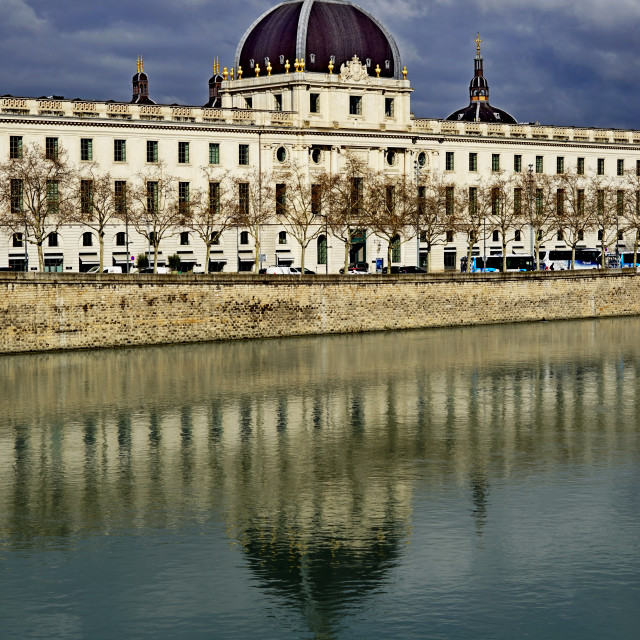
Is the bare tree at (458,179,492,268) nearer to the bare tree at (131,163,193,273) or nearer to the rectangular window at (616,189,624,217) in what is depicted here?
the rectangular window at (616,189,624,217)

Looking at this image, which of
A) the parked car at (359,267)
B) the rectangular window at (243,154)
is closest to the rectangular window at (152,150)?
the rectangular window at (243,154)

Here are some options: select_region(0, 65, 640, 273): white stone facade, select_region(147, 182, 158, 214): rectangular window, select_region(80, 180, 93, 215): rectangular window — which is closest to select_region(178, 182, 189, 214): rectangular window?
select_region(0, 65, 640, 273): white stone facade

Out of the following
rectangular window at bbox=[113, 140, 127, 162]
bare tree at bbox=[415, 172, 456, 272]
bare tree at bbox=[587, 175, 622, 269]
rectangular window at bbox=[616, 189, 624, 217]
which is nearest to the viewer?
bare tree at bbox=[415, 172, 456, 272]

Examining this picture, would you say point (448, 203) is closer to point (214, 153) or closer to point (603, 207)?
point (603, 207)

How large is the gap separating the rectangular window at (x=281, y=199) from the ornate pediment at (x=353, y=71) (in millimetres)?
11277

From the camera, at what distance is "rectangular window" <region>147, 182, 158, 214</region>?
→ 94375mm

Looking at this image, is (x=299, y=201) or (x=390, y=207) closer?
(x=390, y=207)

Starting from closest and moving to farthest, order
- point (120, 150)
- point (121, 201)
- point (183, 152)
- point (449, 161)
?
point (121, 201)
point (120, 150)
point (183, 152)
point (449, 161)

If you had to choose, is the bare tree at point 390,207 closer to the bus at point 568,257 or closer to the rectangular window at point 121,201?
the rectangular window at point 121,201

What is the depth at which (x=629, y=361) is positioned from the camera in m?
63.6

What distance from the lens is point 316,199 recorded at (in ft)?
Result: 332

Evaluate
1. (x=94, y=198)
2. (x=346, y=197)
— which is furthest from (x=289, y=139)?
(x=94, y=198)

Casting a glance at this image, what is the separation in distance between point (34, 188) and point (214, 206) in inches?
708

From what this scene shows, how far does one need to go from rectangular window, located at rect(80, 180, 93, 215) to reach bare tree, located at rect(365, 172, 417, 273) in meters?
19.1
